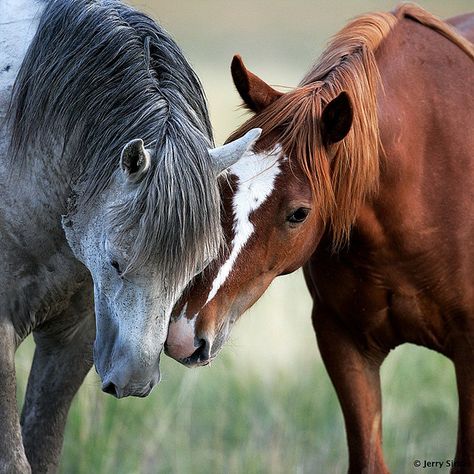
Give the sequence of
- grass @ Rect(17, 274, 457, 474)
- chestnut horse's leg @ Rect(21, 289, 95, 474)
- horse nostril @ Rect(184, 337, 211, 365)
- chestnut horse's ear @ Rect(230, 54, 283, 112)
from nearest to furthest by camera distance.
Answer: horse nostril @ Rect(184, 337, 211, 365), chestnut horse's ear @ Rect(230, 54, 283, 112), chestnut horse's leg @ Rect(21, 289, 95, 474), grass @ Rect(17, 274, 457, 474)

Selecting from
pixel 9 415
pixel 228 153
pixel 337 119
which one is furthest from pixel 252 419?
pixel 228 153

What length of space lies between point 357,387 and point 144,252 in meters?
1.35

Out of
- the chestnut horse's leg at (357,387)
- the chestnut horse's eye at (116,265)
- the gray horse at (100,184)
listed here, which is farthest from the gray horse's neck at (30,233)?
the chestnut horse's leg at (357,387)

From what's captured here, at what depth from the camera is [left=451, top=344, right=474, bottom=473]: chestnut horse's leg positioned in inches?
149

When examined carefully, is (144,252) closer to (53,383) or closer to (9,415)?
(9,415)

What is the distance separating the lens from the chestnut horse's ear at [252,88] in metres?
3.47

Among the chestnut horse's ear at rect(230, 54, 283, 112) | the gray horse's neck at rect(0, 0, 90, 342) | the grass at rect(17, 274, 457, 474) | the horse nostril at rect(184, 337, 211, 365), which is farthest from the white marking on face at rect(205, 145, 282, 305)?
the grass at rect(17, 274, 457, 474)

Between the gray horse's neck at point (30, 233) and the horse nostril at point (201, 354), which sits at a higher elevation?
the gray horse's neck at point (30, 233)

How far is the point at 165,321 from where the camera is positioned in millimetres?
3018

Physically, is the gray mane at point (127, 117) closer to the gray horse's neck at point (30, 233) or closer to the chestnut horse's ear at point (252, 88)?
the gray horse's neck at point (30, 233)

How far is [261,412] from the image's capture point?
515cm

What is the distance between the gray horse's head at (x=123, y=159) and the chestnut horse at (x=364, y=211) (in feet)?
0.61

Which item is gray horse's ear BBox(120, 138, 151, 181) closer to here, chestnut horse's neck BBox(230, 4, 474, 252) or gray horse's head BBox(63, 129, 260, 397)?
gray horse's head BBox(63, 129, 260, 397)

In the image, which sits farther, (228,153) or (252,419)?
(252,419)
